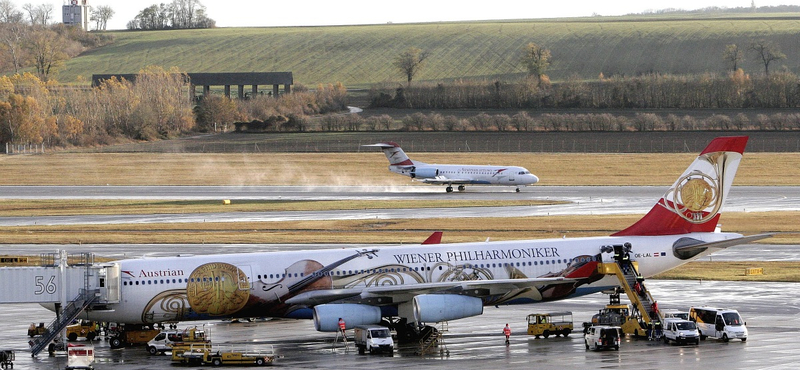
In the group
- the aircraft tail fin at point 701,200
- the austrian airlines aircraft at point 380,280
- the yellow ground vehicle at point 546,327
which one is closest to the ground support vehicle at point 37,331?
the austrian airlines aircraft at point 380,280

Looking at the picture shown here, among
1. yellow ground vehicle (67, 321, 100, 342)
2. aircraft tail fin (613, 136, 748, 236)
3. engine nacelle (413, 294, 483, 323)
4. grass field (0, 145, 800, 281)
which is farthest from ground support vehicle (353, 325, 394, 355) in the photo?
grass field (0, 145, 800, 281)

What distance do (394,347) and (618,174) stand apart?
104 meters

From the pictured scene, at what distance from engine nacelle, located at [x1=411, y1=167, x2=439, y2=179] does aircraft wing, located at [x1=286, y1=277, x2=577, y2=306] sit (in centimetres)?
8548

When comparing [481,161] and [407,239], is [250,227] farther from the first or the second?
[481,161]

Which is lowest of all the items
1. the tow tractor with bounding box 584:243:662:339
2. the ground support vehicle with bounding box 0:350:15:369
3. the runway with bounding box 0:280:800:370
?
the runway with bounding box 0:280:800:370

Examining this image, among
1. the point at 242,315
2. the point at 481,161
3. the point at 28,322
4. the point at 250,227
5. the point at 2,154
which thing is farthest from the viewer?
the point at 2,154

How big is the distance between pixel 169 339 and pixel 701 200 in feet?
87.1

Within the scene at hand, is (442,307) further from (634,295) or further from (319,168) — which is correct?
(319,168)

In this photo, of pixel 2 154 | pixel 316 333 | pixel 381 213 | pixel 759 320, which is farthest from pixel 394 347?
pixel 2 154

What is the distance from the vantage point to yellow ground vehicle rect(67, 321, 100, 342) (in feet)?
161

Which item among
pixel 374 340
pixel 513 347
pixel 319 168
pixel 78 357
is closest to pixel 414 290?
pixel 374 340

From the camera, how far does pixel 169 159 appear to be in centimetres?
16875

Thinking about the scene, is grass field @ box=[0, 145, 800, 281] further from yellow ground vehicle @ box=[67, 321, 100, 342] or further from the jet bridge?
the jet bridge

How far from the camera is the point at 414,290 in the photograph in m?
45.5
